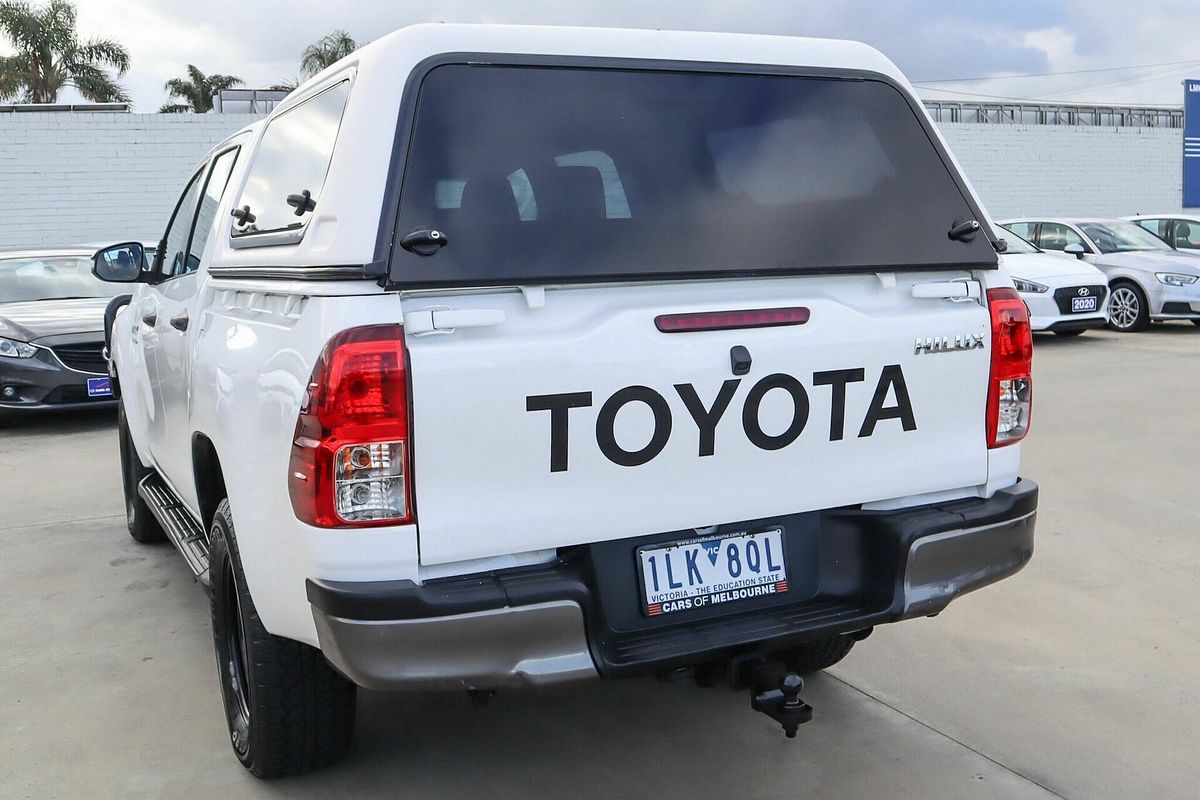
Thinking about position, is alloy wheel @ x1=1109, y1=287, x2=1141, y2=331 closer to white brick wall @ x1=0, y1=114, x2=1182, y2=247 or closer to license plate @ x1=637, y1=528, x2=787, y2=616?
license plate @ x1=637, y1=528, x2=787, y2=616

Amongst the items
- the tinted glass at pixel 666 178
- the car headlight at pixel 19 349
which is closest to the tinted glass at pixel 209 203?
the tinted glass at pixel 666 178

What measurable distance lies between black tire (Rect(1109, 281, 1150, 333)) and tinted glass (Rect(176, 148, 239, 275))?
39.3 ft

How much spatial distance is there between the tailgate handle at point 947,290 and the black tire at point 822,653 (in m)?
1.13

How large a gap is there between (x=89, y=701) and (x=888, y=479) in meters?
2.63

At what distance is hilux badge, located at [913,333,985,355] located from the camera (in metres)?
2.79

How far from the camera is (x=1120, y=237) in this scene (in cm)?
1411

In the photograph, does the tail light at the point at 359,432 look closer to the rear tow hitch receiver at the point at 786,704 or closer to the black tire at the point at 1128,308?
the rear tow hitch receiver at the point at 786,704

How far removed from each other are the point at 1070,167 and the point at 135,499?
77.4ft

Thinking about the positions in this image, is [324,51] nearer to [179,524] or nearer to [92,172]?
[92,172]

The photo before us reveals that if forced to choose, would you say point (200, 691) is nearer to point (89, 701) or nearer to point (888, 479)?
point (89, 701)

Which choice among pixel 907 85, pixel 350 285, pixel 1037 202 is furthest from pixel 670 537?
pixel 1037 202

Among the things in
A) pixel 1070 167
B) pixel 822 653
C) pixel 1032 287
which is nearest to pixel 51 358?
pixel 822 653

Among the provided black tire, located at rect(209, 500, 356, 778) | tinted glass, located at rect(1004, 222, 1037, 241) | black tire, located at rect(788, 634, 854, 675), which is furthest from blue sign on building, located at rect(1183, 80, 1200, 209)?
black tire, located at rect(209, 500, 356, 778)

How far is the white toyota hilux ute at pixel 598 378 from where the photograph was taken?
2.37m
